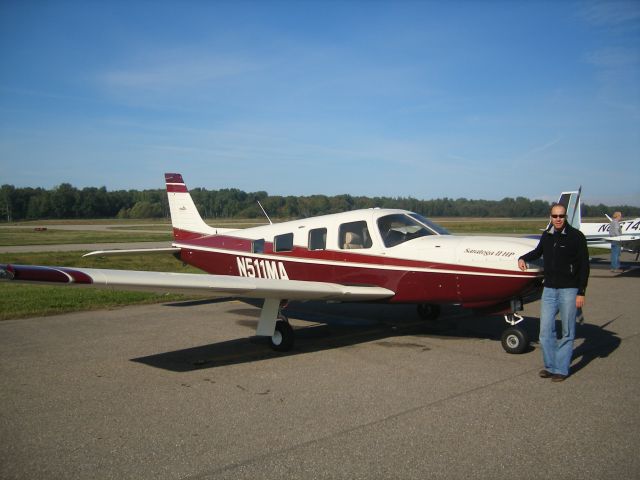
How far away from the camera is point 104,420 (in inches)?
187

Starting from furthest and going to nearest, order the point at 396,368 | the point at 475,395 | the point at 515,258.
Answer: the point at 515,258 → the point at 396,368 → the point at 475,395

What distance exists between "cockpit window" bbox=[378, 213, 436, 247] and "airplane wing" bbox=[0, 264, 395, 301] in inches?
32.9

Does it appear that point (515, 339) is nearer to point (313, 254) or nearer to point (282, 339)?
point (282, 339)

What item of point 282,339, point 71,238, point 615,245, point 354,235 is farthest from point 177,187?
point 71,238

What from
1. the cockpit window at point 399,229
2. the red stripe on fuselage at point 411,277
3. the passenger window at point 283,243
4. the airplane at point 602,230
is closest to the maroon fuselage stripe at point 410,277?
the red stripe on fuselage at point 411,277

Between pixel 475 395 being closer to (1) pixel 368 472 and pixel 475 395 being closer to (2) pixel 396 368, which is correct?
(2) pixel 396 368

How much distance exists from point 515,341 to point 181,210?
856 centimetres

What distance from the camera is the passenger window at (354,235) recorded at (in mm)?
8344

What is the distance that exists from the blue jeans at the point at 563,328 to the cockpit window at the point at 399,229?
103 inches

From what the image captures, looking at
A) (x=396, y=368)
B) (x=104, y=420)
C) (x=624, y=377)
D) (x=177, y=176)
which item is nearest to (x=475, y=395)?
(x=396, y=368)

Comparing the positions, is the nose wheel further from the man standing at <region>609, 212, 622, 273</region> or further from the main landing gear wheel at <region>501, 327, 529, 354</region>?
the man standing at <region>609, 212, 622, 273</region>

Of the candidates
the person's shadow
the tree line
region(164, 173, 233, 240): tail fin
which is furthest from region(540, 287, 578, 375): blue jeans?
the tree line

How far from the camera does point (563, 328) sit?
→ 19.1ft

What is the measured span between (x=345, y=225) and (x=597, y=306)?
21.3 feet
